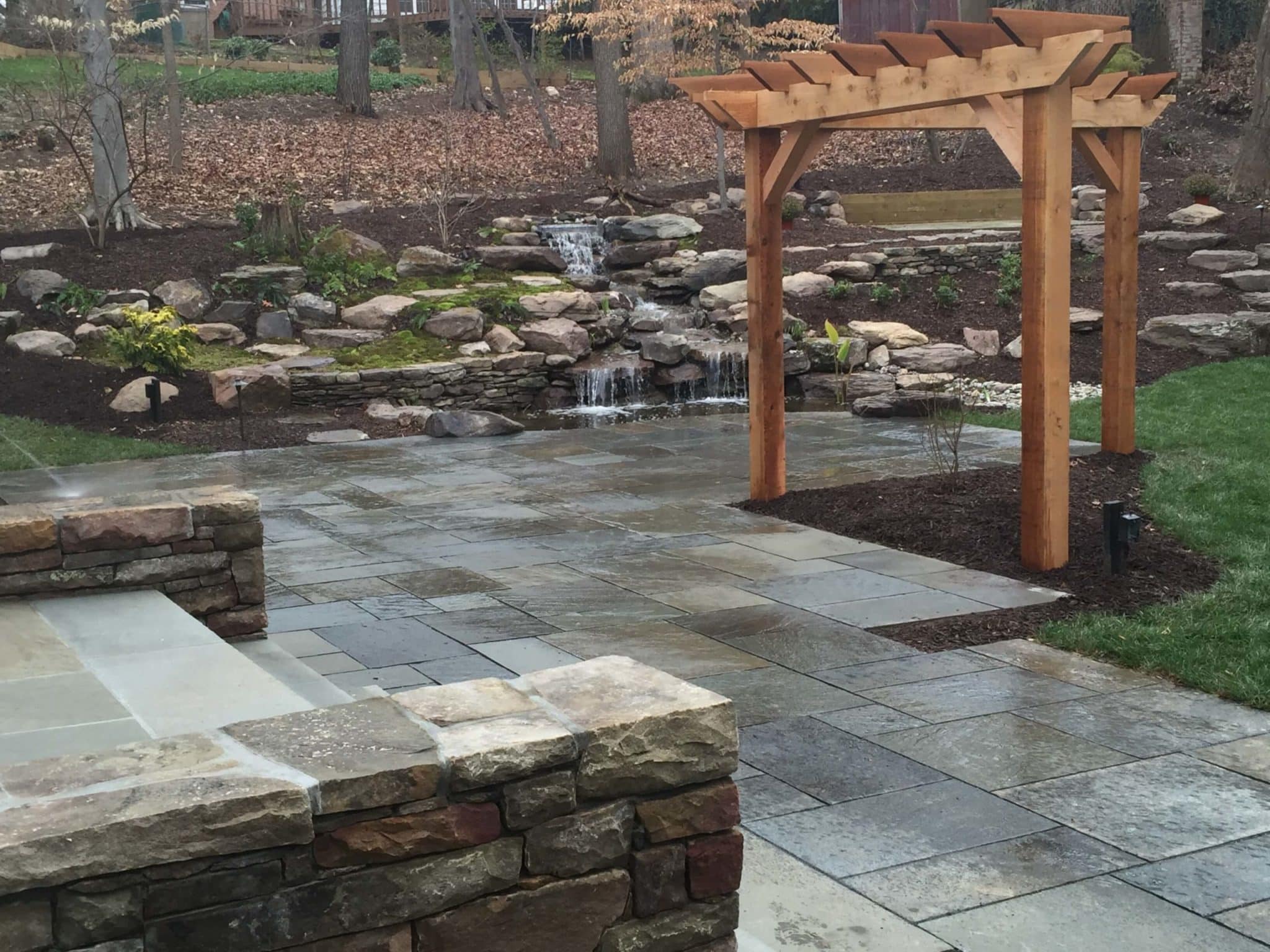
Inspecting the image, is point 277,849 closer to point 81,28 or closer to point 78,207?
point 81,28

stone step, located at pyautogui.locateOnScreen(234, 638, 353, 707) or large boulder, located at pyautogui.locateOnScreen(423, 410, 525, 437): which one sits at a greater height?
large boulder, located at pyautogui.locateOnScreen(423, 410, 525, 437)

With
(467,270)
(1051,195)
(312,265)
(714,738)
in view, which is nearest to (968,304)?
(467,270)

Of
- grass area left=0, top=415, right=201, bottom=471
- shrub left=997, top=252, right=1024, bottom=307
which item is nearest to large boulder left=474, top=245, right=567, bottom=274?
shrub left=997, top=252, right=1024, bottom=307

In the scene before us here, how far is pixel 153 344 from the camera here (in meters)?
12.0

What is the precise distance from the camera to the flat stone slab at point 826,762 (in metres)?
3.83

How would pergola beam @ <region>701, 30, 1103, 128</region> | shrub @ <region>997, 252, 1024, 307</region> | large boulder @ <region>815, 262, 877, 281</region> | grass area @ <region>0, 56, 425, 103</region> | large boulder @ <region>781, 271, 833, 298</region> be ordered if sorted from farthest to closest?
grass area @ <region>0, 56, 425, 103</region> < large boulder @ <region>815, 262, 877, 281</region> < large boulder @ <region>781, 271, 833, 298</region> < shrub @ <region>997, 252, 1024, 307</region> < pergola beam @ <region>701, 30, 1103, 128</region>

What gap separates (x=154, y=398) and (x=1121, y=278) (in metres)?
7.72

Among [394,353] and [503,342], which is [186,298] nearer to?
[394,353]

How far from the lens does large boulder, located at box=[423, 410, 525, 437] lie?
429 inches

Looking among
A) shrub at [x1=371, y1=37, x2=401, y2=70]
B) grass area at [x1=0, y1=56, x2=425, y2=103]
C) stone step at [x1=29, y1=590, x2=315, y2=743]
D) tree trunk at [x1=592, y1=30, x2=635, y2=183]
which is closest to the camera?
stone step at [x1=29, y1=590, x2=315, y2=743]

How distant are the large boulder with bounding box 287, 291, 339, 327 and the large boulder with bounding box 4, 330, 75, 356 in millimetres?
2217

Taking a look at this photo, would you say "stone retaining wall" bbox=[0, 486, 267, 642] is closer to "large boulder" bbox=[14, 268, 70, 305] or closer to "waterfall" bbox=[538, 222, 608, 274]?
"large boulder" bbox=[14, 268, 70, 305]

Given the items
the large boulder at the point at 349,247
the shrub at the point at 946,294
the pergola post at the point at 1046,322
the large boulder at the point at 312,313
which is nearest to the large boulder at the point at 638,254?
the large boulder at the point at 349,247

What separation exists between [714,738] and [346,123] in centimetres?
2146
